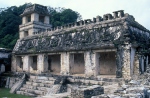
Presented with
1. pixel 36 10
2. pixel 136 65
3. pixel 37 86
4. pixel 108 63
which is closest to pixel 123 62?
pixel 136 65

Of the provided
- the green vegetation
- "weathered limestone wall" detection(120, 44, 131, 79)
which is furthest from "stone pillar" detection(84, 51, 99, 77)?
the green vegetation

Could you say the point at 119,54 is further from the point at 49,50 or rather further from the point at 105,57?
the point at 49,50

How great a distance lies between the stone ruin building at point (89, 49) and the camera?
10188 mm

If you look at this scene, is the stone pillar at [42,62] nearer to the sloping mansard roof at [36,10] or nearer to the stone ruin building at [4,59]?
the stone ruin building at [4,59]

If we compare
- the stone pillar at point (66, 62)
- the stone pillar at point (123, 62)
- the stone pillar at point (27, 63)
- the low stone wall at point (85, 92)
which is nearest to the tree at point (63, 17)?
Result: the stone pillar at point (27, 63)

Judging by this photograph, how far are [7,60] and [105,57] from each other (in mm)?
9739

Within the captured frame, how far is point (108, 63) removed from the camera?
14305 mm

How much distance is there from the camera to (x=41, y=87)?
39.1 ft

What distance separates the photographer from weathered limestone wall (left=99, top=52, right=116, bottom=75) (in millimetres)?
13997

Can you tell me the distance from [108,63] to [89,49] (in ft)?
11.5

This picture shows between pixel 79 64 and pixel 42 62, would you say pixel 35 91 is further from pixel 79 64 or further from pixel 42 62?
pixel 79 64

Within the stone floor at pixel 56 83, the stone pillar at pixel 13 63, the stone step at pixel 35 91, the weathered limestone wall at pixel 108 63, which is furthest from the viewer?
the stone pillar at pixel 13 63

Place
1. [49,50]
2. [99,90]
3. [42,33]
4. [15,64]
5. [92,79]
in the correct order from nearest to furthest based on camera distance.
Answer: [99,90]
[92,79]
[49,50]
[42,33]
[15,64]

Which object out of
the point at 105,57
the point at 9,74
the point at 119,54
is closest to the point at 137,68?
the point at 119,54
